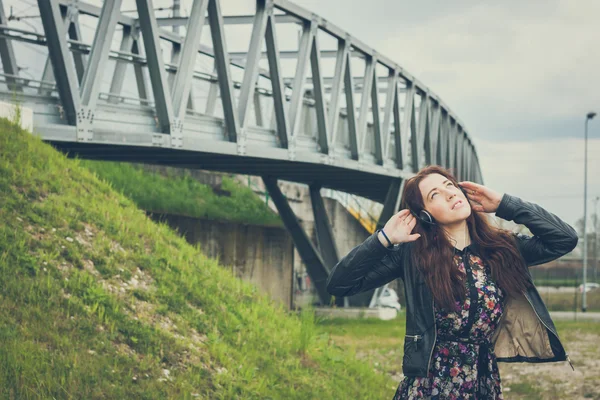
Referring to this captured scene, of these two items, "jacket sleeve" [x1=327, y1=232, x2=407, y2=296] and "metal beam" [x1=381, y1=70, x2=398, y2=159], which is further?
"metal beam" [x1=381, y1=70, x2=398, y2=159]

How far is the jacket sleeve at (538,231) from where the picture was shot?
179 inches

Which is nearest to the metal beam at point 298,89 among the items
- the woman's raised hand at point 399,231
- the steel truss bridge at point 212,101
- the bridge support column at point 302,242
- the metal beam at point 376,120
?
the steel truss bridge at point 212,101

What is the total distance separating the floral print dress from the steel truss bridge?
8.79 metres

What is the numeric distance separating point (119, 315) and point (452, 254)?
15.3 feet

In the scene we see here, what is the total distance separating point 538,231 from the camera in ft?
14.9

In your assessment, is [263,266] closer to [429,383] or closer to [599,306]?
[429,383]

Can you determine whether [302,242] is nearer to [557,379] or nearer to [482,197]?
[557,379]

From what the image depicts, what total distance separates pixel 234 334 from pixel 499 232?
5.41 m

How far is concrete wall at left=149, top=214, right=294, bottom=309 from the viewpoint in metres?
20.9

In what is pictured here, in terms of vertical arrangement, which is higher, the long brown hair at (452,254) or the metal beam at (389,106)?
the metal beam at (389,106)

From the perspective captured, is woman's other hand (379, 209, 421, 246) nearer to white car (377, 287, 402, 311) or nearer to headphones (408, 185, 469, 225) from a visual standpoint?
headphones (408, 185, 469, 225)

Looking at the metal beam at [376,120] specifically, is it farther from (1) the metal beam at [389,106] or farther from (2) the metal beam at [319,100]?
(2) the metal beam at [319,100]

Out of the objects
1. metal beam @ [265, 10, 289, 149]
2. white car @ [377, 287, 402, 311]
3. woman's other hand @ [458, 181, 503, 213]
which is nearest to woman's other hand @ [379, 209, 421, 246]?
woman's other hand @ [458, 181, 503, 213]

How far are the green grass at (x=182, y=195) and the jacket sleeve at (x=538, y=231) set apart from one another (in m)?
15.3
